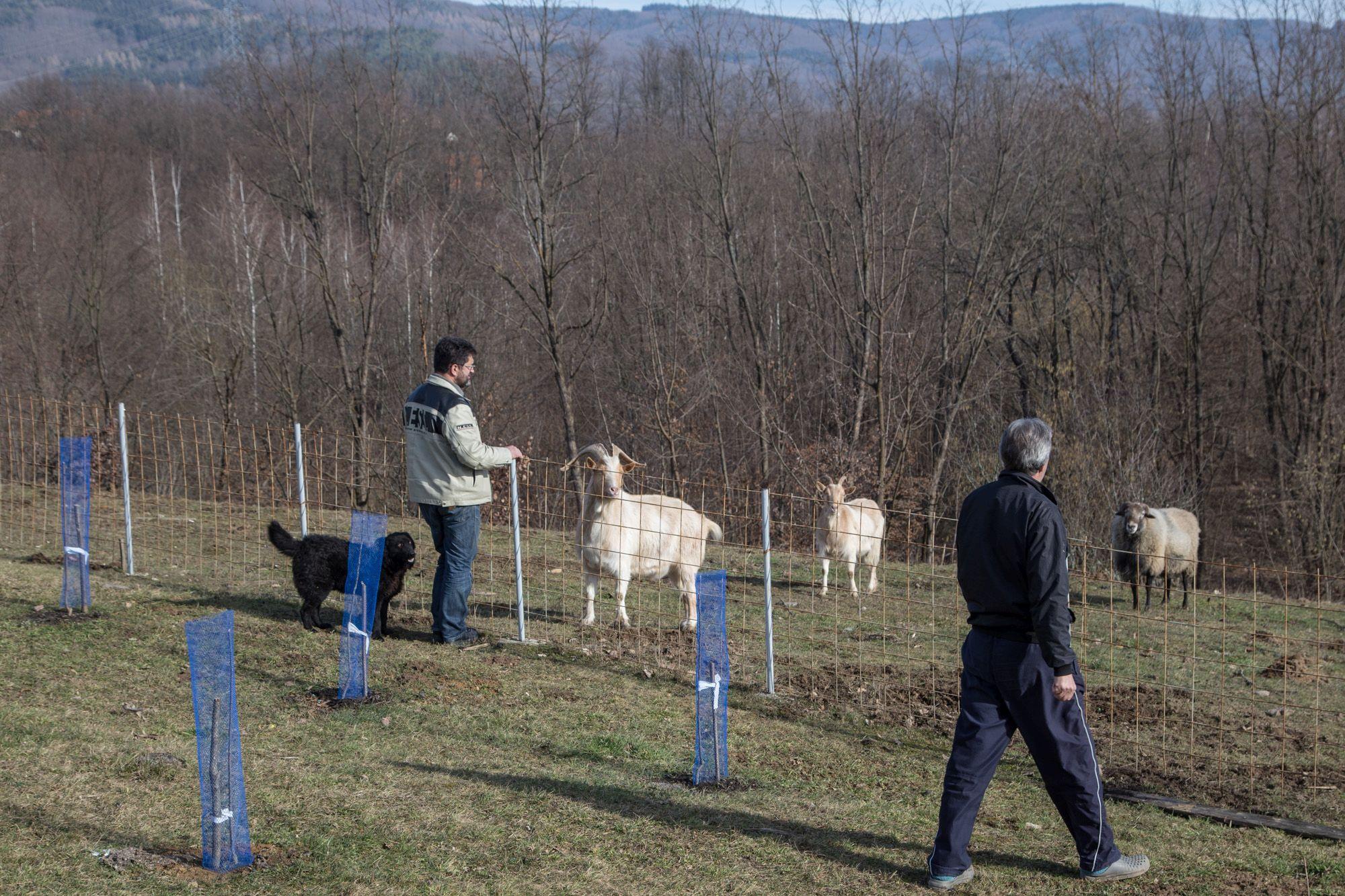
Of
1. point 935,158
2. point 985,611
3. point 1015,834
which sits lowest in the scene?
point 1015,834

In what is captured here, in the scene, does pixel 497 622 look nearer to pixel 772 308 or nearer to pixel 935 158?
pixel 935 158

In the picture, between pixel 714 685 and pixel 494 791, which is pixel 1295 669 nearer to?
pixel 714 685

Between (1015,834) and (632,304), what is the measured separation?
87.1 feet

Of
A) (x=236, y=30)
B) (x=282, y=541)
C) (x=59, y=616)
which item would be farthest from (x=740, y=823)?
(x=236, y=30)

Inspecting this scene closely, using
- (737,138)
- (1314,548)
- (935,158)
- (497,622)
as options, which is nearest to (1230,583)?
(1314,548)

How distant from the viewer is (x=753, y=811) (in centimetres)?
577

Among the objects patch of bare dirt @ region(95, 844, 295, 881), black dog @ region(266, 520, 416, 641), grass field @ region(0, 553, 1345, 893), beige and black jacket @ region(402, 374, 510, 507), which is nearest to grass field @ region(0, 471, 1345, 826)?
black dog @ region(266, 520, 416, 641)

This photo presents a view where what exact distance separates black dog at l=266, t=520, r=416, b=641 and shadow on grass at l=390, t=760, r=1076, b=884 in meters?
2.65

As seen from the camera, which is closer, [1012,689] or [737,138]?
[1012,689]

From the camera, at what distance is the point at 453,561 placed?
859cm

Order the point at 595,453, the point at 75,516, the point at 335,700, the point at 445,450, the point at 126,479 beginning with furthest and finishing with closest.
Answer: the point at 126,479, the point at 595,453, the point at 75,516, the point at 445,450, the point at 335,700

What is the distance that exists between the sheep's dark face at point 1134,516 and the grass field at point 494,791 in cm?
790

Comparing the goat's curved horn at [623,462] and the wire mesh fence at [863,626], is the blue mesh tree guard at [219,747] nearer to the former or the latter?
the wire mesh fence at [863,626]

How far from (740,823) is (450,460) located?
393 cm
